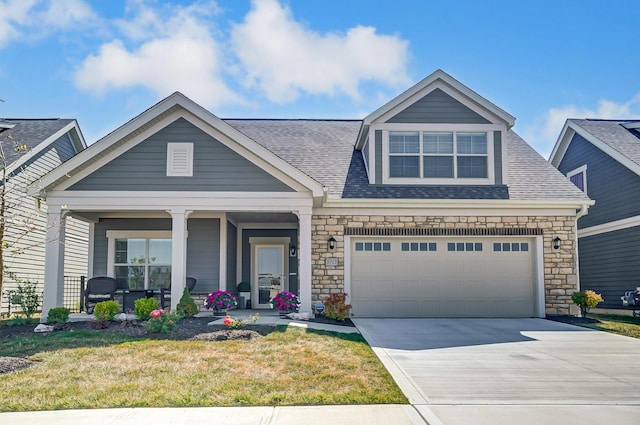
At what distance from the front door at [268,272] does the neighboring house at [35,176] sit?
5618 mm

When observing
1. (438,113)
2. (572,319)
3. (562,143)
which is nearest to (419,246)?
(438,113)

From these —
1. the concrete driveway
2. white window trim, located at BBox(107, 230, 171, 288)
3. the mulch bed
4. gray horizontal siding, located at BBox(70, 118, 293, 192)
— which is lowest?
the concrete driveway

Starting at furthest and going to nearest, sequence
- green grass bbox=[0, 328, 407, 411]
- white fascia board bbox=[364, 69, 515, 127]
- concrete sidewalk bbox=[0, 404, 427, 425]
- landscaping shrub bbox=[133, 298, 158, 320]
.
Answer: white fascia board bbox=[364, 69, 515, 127] → landscaping shrub bbox=[133, 298, 158, 320] → green grass bbox=[0, 328, 407, 411] → concrete sidewalk bbox=[0, 404, 427, 425]

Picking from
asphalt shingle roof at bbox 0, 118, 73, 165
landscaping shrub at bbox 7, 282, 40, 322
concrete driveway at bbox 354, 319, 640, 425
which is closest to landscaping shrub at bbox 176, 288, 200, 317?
concrete driveway at bbox 354, 319, 640, 425

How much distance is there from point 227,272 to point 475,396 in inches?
391

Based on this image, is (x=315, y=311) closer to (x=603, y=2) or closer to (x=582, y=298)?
(x=582, y=298)

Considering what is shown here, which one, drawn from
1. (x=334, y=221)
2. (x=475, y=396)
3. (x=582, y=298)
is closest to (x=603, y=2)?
(x=582, y=298)

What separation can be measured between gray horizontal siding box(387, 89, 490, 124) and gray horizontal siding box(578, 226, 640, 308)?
223 inches

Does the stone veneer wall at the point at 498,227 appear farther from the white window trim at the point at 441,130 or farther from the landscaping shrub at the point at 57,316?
the landscaping shrub at the point at 57,316

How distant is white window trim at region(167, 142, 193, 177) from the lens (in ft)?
43.9

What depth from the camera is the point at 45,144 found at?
18.5m

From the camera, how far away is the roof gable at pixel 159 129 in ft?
42.4

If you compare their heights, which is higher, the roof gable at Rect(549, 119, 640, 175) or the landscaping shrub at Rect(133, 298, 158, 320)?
the roof gable at Rect(549, 119, 640, 175)

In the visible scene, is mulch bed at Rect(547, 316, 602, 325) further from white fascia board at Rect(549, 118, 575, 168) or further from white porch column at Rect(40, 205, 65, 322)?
white porch column at Rect(40, 205, 65, 322)
